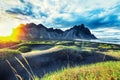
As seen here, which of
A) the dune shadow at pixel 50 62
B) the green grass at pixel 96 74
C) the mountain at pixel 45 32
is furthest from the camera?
the mountain at pixel 45 32

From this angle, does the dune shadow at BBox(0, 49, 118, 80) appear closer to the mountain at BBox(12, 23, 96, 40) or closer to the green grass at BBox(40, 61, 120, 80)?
the green grass at BBox(40, 61, 120, 80)

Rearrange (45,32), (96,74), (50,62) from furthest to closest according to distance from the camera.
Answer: (45,32), (50,62), (96,74)

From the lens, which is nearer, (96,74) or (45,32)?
(96,74)

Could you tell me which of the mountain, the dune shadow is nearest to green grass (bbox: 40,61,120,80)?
the dune shadow

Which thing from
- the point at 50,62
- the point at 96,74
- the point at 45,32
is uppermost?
the point at 45,32

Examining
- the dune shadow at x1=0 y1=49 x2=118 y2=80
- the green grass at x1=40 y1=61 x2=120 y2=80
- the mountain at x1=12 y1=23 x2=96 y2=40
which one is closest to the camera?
the green grass at x1=40 y1=61 x2=120 y2=80

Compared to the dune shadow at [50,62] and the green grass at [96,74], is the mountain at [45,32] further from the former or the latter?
the green grass at [96,74]

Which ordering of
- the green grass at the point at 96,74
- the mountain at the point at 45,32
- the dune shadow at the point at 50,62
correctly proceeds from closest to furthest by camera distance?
the green grass at the point at 96,74
the dune shadow at the point at 50,62
the mountain at the point at 45,32

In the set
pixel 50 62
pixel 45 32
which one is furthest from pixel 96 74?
pixel 45 32

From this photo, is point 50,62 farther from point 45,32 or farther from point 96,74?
point 45,32

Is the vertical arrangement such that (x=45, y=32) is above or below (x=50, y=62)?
above

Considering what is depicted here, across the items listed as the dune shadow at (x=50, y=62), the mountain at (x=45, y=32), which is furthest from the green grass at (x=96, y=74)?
the mountain at (x=45, y=32)

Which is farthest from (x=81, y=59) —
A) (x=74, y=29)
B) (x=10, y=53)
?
(x=74, y=29)

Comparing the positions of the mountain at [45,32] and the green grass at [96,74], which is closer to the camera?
the green grass at [96,74]
